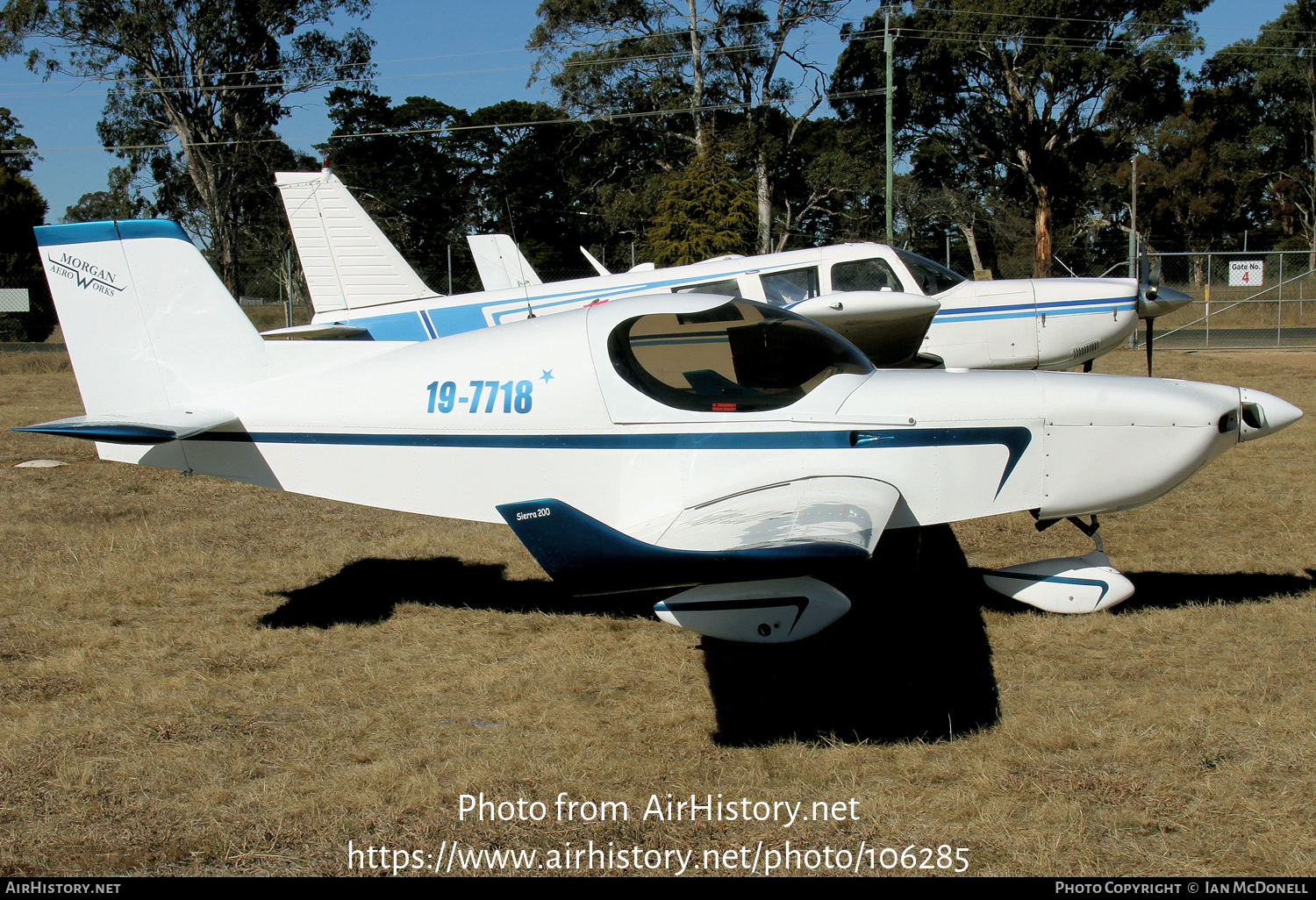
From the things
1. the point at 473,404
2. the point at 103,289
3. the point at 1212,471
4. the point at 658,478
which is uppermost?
the point at 103,289

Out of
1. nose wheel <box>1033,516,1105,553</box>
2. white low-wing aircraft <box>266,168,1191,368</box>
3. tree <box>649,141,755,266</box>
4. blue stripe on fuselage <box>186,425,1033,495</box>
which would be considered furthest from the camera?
tree <box>649,141,755,266</box>

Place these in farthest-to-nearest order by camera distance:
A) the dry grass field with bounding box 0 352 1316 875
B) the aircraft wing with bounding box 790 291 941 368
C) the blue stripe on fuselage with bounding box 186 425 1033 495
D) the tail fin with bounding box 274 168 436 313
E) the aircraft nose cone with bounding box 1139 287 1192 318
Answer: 1. the tail fin with bounding box 274 168 436 313
2. the aircraft nose cone with bounding box 1139 287 1192 318
3. the aircraft wing with bounding box 790 291 941 368
4. the blue stripe on fuselage with bounding box 186 425 1033 495
5. the dry grass field with bounding box 0 352 1316 875

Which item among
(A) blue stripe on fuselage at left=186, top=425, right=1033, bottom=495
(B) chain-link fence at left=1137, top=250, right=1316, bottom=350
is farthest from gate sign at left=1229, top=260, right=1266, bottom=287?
(A) blue stripe on fuselage at left=186, top=425, right=1033, bottom=495

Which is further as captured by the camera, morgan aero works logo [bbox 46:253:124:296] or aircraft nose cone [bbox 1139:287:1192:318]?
aircraft nose cone [bbox 1139:287:1192:318]

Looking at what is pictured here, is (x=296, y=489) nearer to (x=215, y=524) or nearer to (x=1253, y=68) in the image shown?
(x=215, y=524)

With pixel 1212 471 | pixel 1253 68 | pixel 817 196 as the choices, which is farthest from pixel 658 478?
pixel 1253 68

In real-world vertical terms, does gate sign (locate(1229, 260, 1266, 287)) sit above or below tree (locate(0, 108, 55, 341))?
below

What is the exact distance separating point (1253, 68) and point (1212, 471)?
156ft

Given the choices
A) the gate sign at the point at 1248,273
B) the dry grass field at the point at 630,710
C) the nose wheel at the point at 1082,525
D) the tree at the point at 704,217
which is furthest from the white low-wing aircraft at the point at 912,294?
the gate sign at the point at 1248,273

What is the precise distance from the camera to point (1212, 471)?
9.48 metres

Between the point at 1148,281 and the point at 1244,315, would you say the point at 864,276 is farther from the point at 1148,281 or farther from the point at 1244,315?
the point at 1244,315

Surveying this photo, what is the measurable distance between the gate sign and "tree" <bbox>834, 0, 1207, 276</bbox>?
5.61 meters

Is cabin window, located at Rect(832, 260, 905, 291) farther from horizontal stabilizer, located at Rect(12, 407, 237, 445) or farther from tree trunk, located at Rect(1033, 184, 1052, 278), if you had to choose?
tree trunk, located at Rect(1033, 184, 1052, 278)

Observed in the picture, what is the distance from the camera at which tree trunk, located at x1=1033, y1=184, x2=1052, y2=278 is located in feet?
107
